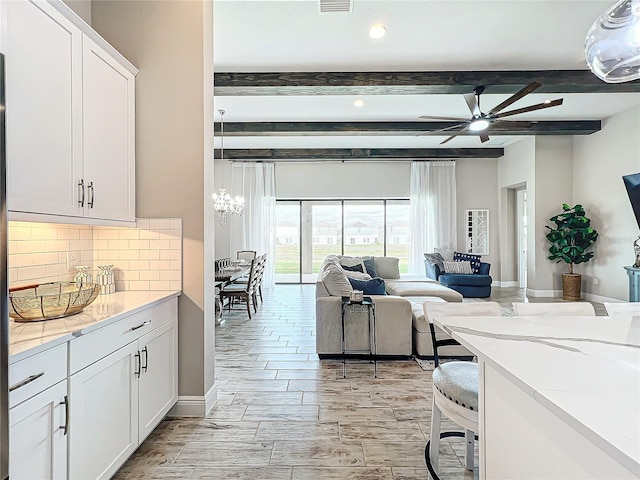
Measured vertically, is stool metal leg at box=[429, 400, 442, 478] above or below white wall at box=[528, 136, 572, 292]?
below

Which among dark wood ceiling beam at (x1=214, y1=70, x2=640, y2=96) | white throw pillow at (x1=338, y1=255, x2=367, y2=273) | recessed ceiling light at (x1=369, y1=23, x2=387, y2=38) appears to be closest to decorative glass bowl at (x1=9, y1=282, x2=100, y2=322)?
recessed ceiling light at (x1=369, y1=23, x2=387, y2=38)

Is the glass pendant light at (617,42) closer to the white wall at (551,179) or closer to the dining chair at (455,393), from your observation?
the dining chair at (455,393)

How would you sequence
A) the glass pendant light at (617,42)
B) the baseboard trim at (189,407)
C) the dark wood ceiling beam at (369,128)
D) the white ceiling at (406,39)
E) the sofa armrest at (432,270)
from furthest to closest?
the sofa armrest at (432,270)
the dark wood ceiling beam at (369,128)
the white ceiling at (406,39)
the baseboard trim at (189,407)
the glass pendant light at (617,42)

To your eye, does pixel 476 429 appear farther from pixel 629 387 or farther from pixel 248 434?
pixel 248 434

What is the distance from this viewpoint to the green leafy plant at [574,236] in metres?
6.96

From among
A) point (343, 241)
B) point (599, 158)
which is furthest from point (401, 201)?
point (599, 158)

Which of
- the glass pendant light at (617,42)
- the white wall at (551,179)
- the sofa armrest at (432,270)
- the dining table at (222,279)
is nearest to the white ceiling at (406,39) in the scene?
the white wall at (551,179)

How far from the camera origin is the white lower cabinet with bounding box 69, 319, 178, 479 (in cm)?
161

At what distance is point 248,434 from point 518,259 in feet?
28.7

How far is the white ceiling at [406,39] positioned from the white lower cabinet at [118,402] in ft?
10.0

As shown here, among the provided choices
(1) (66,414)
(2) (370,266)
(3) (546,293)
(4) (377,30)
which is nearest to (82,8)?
(4) (377,30)

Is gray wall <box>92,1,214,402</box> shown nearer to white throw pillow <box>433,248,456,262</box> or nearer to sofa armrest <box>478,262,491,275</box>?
sofa armrest <box>478,262,491,275</box>

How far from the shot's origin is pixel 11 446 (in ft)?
4.10

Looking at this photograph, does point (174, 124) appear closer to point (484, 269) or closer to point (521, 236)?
point (484, 269)
